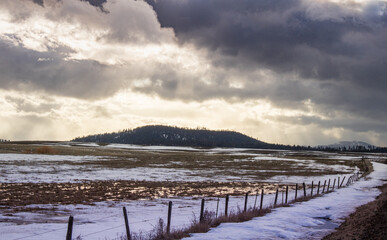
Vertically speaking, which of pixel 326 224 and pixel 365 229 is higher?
pixel 365 229

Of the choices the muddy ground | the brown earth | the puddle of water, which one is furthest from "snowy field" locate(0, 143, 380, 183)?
the brown earth

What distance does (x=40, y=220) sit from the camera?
16.5 metres

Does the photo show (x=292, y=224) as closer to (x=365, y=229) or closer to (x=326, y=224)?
(x=326, y=224)

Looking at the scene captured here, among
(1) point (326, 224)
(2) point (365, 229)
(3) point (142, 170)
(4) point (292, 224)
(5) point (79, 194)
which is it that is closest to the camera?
(2) point (365, 229)

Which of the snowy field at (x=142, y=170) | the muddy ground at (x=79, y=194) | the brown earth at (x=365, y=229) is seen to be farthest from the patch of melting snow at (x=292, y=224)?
the snowy field at (x=142, y=170)

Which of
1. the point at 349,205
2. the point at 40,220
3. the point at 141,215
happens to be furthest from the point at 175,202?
the point at 349,205

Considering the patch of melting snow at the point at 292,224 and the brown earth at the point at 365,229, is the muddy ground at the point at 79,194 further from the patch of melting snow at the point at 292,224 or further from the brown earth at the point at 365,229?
the brown earth at the point at 365,229

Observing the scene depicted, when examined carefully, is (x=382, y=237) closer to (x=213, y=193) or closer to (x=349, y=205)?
(x=349, y=205)

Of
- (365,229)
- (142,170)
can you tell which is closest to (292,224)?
(365,229)

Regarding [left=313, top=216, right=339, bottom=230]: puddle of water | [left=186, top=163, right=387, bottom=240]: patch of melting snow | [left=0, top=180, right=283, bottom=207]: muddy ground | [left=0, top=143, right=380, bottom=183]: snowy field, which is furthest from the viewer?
[left=0, top=143, right=380, bottom=183]: snowy field

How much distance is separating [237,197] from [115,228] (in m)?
14.2

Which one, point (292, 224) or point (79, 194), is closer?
point (292, 224)

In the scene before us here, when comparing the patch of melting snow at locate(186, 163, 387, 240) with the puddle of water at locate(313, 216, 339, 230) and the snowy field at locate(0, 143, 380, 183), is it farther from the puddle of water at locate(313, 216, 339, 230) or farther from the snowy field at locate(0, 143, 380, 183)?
the snowy field at locate(0, 143, 380, 183)

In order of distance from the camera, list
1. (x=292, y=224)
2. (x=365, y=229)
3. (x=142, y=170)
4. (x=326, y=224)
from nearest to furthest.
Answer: (x=365, y=229) < (x=292, y=224) < (x=326, y=224) < (x=142, y=170)
